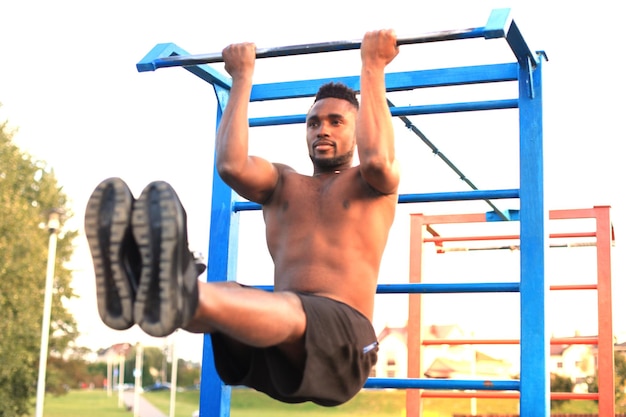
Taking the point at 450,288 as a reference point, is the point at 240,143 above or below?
above

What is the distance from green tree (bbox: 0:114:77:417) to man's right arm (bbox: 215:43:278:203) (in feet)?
52.5

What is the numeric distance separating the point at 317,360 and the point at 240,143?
760 millimetres

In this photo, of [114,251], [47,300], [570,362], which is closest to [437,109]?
[114,251]

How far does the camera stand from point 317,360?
7.91 ft

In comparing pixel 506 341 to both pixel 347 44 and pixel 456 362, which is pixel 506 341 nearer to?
pixel 347 44

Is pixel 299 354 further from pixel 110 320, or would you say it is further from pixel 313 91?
pixel 313 91

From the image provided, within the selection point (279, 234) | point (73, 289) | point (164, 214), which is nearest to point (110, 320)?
point (164, 214)

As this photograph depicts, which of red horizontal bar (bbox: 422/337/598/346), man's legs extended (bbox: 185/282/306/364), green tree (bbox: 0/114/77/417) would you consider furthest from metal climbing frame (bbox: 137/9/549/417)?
green tree (bbox: 0/114/77/417)

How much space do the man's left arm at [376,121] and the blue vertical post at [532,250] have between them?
2.34 feet

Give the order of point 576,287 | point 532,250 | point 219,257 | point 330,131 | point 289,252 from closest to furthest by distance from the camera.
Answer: point 289,252, point 330,131, point 532,250, point 219,257, point 576,287

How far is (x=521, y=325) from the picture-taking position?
313cm

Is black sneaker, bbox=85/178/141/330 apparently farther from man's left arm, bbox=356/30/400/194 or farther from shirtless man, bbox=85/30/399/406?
man's left arm, bbox=356/30/400/194

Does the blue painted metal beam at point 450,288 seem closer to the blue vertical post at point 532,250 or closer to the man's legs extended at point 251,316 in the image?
the blue vertical post at point 532,250

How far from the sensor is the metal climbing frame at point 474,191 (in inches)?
119
